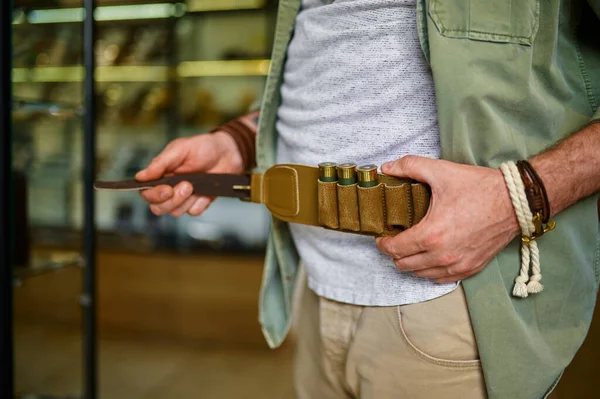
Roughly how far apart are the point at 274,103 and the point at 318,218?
0.25 metres

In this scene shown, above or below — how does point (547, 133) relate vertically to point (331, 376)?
above

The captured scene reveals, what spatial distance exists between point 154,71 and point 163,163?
108 inches

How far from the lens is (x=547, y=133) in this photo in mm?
653

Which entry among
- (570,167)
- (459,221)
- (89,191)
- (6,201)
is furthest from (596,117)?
(89,191)

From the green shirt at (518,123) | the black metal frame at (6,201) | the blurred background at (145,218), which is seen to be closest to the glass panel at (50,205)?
the blurred background at (145,218)

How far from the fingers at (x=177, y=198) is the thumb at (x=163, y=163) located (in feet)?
0.12

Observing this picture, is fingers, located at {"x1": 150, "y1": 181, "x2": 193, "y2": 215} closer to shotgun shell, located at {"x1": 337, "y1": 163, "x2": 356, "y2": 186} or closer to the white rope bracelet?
shotgun shell, located at {"x1": 337, "y1": 163, "x2": 356, "y2": 186}

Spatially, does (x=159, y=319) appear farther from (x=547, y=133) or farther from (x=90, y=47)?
(x=547, y=133)

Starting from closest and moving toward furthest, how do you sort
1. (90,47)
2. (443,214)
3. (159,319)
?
(443,214), (90,47), (159,319)

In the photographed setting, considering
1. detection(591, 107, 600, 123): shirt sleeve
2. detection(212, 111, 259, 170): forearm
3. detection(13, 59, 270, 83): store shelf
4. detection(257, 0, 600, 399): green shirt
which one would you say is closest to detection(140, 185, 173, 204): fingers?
detection(212, 111, 259, 170): forearm

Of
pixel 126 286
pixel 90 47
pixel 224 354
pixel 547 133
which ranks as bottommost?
pixel 224 354

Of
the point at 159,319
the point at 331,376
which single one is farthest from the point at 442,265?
the point at 159,319

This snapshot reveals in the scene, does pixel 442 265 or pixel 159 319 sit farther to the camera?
pixel 159 319

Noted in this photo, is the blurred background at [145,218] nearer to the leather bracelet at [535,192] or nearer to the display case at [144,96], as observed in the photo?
the display case at [144,96]
